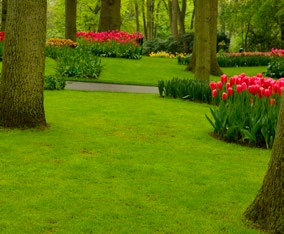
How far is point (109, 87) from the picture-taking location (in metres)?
15.8

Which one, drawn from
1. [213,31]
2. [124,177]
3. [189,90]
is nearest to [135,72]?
[213,31]

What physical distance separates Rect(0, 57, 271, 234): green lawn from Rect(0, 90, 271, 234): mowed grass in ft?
0.04

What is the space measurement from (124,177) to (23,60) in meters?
3.05

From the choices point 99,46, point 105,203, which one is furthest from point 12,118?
point 99,46

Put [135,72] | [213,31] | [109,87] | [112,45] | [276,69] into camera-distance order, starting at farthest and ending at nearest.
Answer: [112,45]
[276,69]
[213,31]
[135,72]
[109,87]

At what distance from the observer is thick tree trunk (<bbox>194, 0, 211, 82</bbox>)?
1505 centimetres

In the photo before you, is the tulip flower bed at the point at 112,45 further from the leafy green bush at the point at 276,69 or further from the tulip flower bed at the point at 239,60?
the leafy green bush at the point at 276,69

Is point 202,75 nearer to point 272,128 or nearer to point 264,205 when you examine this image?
point 272,128

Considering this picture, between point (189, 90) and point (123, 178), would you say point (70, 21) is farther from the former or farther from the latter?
point (123, 178)

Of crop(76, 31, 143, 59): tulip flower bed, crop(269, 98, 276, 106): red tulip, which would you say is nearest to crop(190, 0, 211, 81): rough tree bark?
crop(269, 98, 276, 106): red tulip

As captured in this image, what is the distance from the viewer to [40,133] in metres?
7.97

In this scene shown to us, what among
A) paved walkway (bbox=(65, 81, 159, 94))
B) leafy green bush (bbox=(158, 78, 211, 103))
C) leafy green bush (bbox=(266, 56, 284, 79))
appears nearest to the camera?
leafy green bush (bbox=(158, 78, 211, 103))

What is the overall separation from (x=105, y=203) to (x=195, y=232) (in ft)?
3.53

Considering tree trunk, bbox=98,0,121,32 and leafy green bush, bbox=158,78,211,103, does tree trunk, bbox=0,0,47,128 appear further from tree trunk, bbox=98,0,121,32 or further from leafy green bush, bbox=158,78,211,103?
tree trunk, bbox=98,0,121,32
